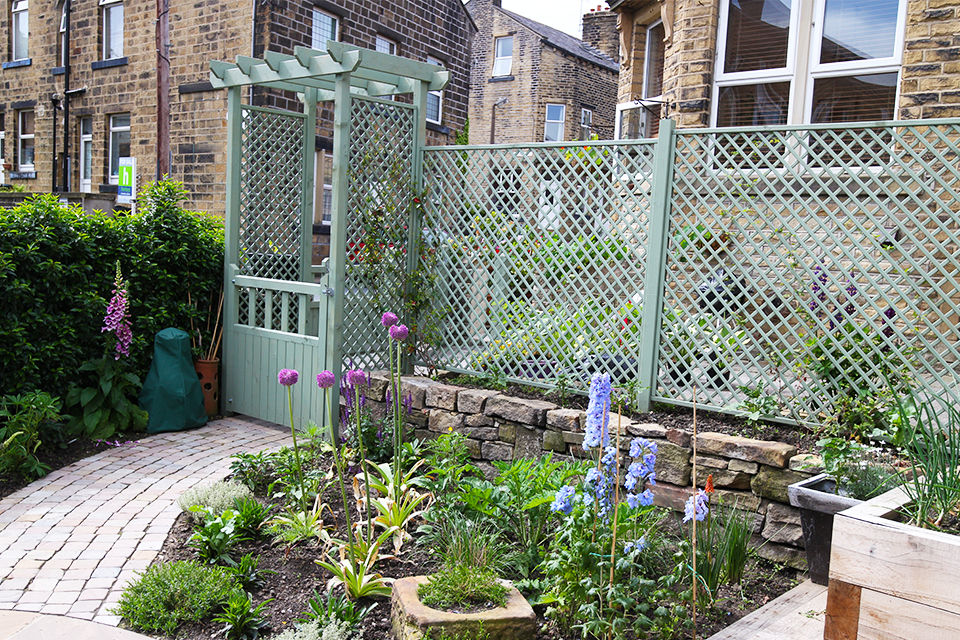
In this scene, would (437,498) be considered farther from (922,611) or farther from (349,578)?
(922,611)

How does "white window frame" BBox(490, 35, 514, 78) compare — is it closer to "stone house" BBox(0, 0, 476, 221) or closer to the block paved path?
"stone house" BBox(0, 0, 476, 221)

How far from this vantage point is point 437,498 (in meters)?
4.00

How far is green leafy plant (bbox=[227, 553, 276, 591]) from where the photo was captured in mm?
3439

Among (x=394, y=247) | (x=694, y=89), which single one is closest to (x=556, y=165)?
(x=394, y=247)

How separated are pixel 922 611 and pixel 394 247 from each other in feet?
14.1

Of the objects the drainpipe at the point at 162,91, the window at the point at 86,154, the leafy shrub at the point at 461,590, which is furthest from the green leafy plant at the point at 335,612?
the window at the point at 86,154

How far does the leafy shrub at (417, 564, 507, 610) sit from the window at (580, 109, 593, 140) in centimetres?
2681

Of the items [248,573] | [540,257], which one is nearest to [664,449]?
[540,257]

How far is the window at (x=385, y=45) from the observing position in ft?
51.9

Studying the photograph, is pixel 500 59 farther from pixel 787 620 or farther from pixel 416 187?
pixel 787 620

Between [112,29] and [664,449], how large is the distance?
16561 mm

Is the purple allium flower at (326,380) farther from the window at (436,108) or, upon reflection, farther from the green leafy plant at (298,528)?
the window at (436,108)

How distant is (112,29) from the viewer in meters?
16.4

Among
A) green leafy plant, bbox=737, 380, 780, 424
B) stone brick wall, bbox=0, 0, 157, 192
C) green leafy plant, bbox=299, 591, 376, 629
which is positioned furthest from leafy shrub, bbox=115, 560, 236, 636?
stone brick wall, bbox=0, 0, 157, 192
